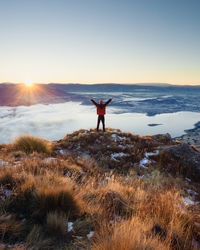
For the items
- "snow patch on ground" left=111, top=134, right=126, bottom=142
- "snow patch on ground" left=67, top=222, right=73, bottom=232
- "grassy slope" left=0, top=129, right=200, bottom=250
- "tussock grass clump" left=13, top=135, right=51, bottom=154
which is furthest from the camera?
"snow patch on ground" left=111, top=134, right=126, bottom=142

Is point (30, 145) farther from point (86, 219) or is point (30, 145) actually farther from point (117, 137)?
point (86, 219)

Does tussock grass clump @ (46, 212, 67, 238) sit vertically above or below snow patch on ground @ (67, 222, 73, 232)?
above

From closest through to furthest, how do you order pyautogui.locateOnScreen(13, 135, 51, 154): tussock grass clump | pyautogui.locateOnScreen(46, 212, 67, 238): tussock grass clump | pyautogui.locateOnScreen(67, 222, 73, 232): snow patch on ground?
pyautogui.locateOnScreen(46, 212, 67, 238): tussock grass clump
pyautogui.locateOnScreen(67, 222, 73, 232): snow patch on ground
pyautogui.locateOnScreen(13, 135, 51, 154): tussock grass clump

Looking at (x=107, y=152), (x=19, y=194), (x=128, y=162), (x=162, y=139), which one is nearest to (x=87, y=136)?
(x=107, y=152)

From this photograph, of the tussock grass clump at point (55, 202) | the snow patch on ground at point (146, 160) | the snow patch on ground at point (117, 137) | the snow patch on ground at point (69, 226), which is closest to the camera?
the snow patch on ground at point (69, 226)

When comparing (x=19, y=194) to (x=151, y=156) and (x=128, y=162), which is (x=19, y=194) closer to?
(x=128, y=162)

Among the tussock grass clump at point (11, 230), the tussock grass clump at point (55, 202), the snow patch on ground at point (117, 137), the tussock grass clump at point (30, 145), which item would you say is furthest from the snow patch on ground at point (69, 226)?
the snow patch on ground at point (117, 137)

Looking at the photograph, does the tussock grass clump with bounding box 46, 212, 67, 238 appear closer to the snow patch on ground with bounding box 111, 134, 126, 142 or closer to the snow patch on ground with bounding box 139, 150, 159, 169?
the snow patch on ground with bounding box 139, 150, 159, 169

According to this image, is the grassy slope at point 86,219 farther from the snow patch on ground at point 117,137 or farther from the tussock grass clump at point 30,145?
the snow patch on ground at point 117,137

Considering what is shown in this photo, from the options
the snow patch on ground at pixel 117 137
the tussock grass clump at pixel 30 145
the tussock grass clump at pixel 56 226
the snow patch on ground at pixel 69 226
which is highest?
the tussock grass clump at pixel 56 226

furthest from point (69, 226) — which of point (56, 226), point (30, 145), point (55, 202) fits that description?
point (30, 145)

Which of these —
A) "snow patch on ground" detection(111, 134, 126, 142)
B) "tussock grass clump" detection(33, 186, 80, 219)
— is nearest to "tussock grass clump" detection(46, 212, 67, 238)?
"tussock grass clump" detection(33, 186, 80, 219)

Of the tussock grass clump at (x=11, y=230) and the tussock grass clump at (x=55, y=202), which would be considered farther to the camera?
the tussock grass clump at (x=55, y=202)

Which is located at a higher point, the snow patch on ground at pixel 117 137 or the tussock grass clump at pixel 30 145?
the tussock grass clump at pixel 30 145
